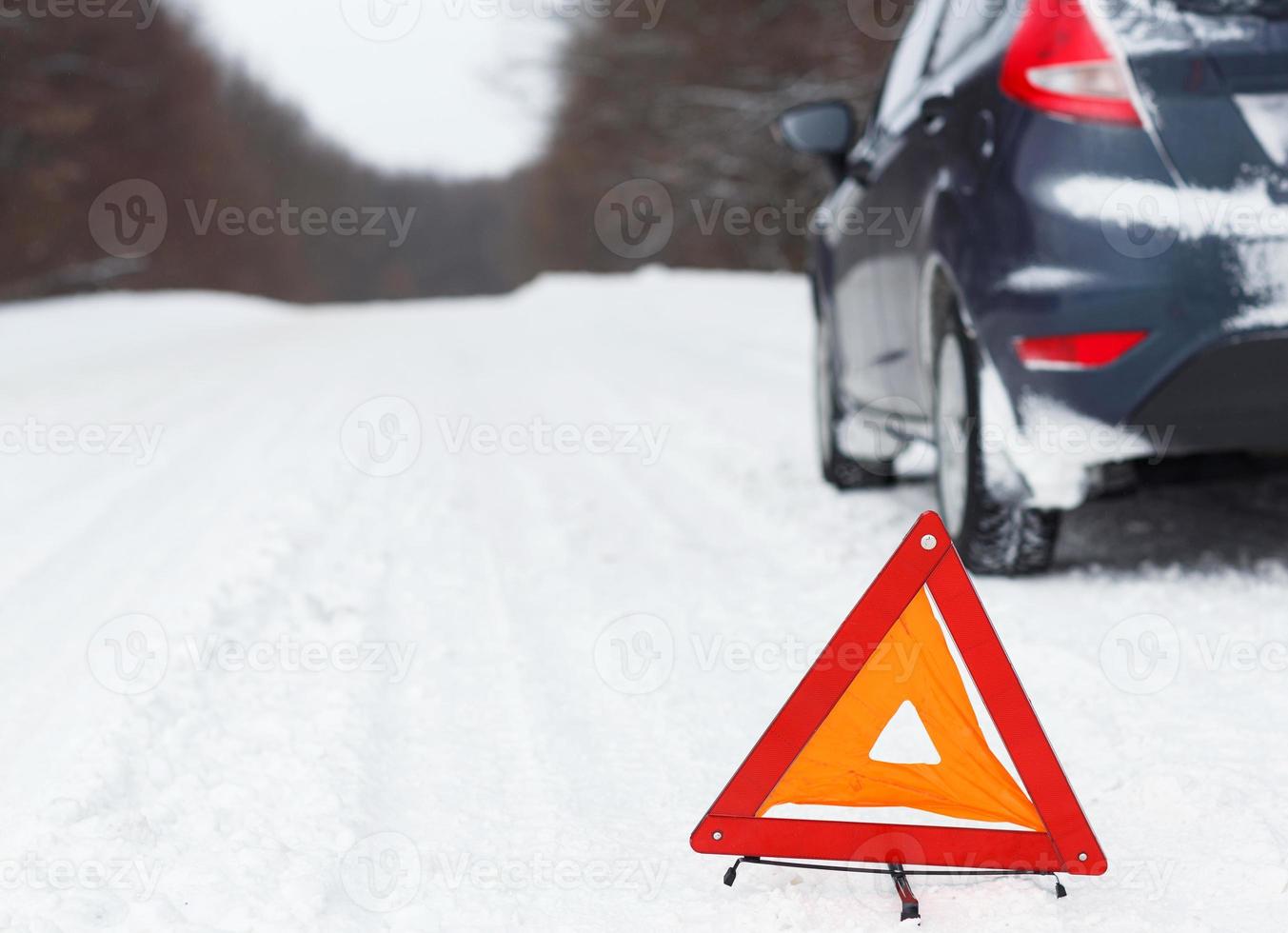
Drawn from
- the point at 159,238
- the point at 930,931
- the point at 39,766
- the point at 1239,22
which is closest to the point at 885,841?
the point at 930,931

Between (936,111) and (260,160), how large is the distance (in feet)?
208

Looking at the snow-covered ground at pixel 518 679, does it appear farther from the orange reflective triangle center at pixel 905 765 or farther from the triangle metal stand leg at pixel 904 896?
the orange reflective triangle center at pixel 905 765

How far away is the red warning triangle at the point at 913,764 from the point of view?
2062 millimetres

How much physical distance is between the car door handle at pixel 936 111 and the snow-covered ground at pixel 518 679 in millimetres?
1359

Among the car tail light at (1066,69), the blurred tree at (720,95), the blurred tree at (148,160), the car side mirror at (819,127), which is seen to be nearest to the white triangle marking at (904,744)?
the car tail light at (1066,69)

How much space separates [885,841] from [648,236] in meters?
36.4

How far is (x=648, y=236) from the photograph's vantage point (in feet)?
124

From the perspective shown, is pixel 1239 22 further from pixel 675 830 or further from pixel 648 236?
pixel 648 236

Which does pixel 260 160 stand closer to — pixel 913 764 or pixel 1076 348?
pixel 1076 348

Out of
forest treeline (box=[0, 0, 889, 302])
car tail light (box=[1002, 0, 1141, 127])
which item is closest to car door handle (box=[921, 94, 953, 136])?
car tail light (box=[1002, 0, 1141, 127])

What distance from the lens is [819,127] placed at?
5.20m

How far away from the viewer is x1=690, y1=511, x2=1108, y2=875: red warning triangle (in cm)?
206

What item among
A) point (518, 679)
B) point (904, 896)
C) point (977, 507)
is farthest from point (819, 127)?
point (904, 896)

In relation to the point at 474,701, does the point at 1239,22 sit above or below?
above
